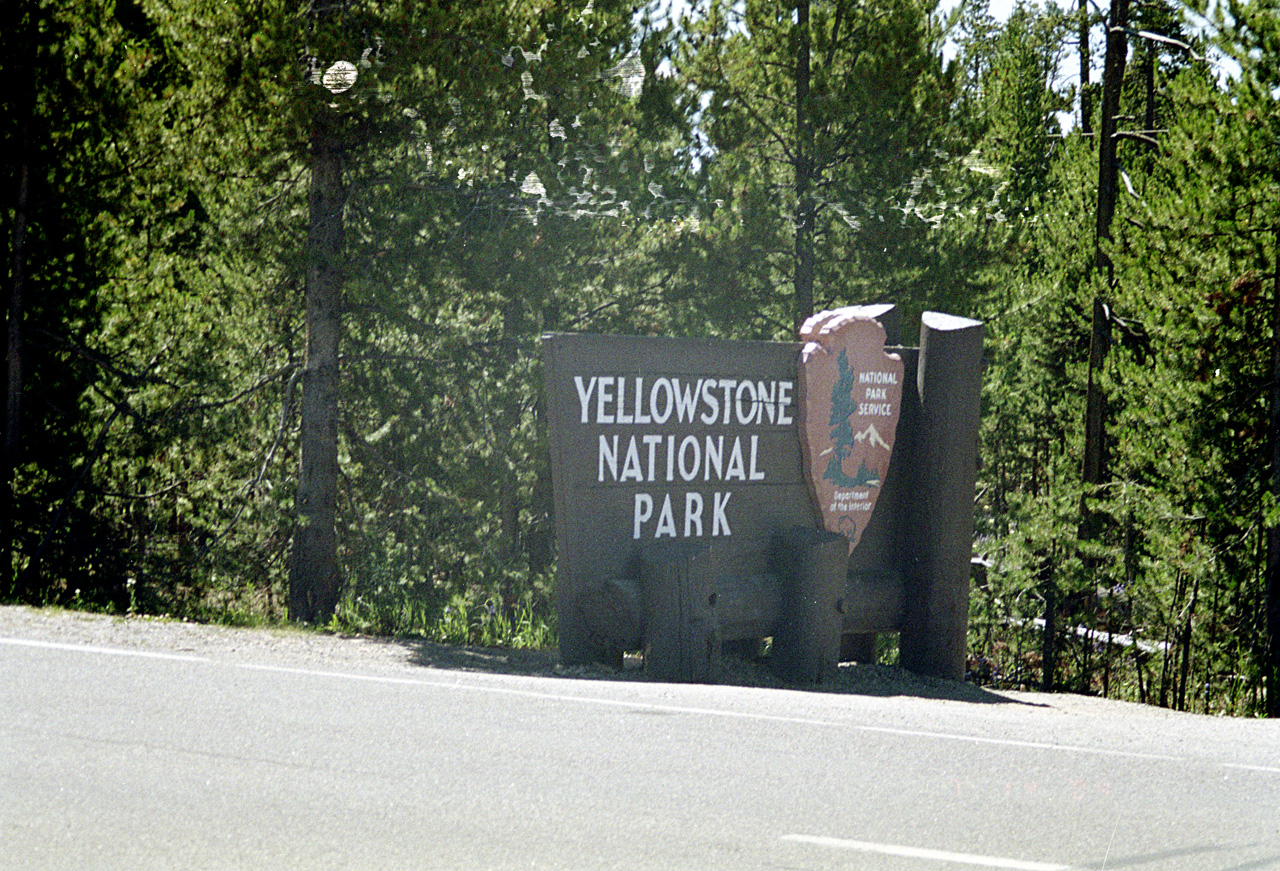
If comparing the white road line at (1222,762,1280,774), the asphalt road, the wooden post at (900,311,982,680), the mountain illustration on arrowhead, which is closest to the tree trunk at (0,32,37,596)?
the asphalt road

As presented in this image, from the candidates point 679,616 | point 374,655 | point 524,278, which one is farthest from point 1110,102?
point 374,655

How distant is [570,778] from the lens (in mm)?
5566

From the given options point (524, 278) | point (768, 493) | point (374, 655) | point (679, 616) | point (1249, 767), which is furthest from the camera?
point (524, 278)

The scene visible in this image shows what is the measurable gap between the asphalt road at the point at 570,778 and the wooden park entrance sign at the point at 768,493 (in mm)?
1675

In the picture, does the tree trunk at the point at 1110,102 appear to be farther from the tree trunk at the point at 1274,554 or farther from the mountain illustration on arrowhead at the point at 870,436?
the mountain illustration on arrowhead at the point at 870,436

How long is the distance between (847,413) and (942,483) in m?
1.07

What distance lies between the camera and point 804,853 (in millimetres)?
4688

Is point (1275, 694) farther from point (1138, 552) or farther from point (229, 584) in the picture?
point (229, 584)

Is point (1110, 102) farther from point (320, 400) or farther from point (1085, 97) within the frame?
point (320, 400)

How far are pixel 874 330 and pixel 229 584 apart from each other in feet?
32.0

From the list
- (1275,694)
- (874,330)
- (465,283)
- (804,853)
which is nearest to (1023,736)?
(804,853)

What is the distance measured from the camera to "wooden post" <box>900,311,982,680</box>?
11055mm

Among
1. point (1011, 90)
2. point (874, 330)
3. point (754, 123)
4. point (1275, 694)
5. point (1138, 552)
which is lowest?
point (1275, 694)

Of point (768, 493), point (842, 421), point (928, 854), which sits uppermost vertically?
point (842, 421)
